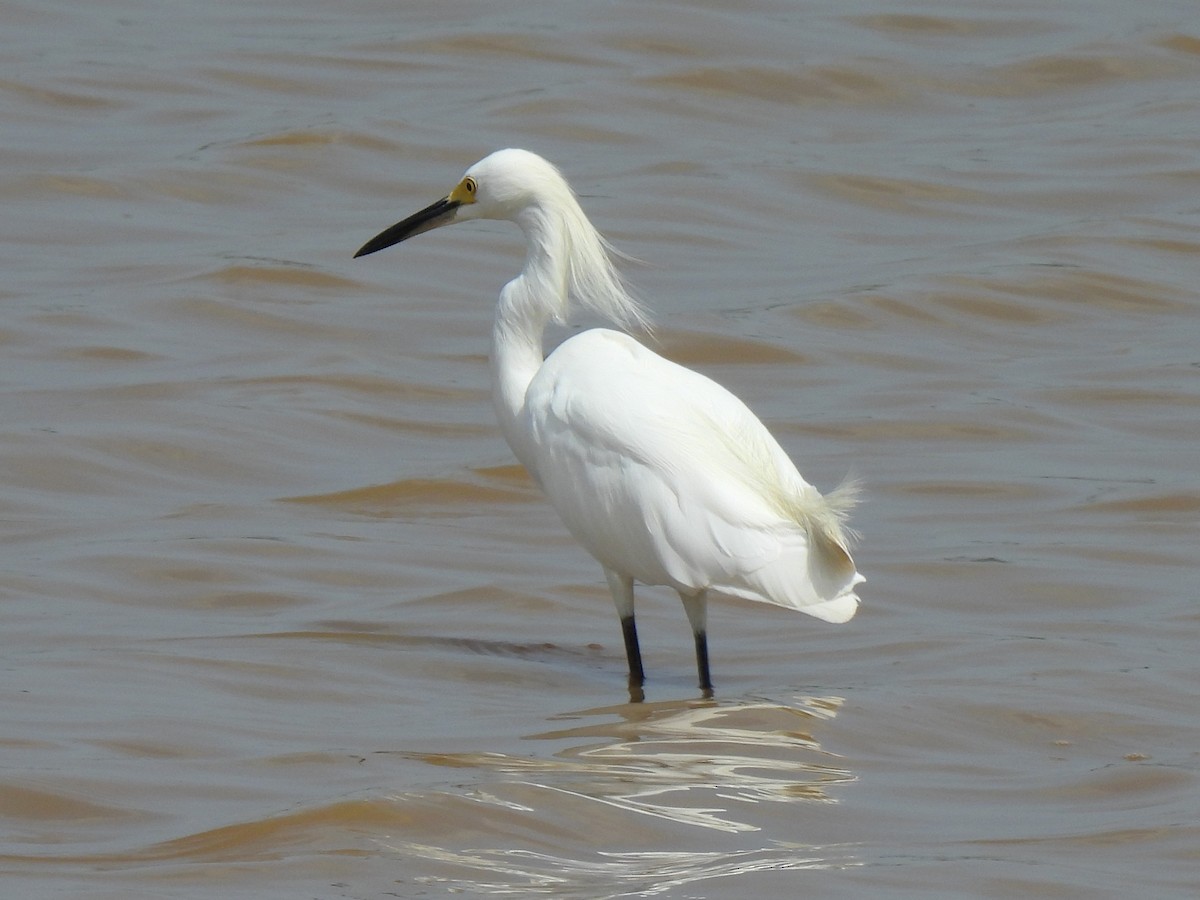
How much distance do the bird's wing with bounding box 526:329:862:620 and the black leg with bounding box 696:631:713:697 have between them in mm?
209

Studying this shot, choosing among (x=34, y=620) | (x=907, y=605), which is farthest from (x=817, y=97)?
(x=34, y=620)

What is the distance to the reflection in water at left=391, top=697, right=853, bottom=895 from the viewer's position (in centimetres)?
488

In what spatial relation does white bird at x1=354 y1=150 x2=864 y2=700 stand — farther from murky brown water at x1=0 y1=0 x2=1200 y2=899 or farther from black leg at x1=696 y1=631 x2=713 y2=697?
murky brown water at x1=0 y1=0 x2=1200 y2=899

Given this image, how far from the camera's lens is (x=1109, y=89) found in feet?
57.5

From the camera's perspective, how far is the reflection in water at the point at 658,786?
488cm

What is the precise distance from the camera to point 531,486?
9.54 meters

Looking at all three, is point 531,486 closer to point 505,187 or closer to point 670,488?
point 505,187

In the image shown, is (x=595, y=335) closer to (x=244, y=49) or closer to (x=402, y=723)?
(x=402, y=723)

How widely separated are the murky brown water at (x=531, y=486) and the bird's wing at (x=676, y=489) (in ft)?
1.35

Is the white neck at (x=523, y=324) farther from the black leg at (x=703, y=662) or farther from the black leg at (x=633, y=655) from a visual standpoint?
the black leg at (x=703, y=662)

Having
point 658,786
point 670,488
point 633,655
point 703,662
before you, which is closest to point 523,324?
point 670,488

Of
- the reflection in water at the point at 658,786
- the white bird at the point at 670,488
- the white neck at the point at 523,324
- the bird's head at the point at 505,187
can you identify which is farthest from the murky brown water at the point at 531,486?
the bird's head at the point at 505,187

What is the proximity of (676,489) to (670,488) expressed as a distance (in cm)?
2

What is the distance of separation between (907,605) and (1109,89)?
10.7 m
